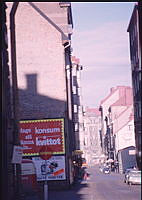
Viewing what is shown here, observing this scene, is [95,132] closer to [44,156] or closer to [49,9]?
[49,9]

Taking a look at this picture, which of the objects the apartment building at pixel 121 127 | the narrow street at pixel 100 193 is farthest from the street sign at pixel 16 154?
the apartment building at pixel 121 127

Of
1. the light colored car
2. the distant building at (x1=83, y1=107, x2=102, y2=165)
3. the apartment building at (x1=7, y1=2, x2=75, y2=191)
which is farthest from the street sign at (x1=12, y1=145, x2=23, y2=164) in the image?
the distant building at (x1=83, y1=107, x2=102, y2=165)

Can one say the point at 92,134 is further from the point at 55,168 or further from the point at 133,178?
the point at 55,168

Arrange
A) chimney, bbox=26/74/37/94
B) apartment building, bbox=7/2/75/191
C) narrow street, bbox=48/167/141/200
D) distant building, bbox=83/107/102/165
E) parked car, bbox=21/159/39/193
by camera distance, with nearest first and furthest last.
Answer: narrow street, bbox=48/167/141/200 < parked car, bbox=21/159/39/193 < apartment building, bbox=7/2/75/191 < chimney, bbox=26/74/37/94 < distant building, bbox=83/107/102/165

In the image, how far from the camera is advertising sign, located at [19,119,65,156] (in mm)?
36562

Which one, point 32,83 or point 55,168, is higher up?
point 32,83

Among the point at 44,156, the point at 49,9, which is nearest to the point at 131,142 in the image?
the point at 49,9

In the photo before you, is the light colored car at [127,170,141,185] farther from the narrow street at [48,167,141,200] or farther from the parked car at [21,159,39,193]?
the parked car at [21,159,39,193]

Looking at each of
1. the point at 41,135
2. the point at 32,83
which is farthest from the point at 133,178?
the point at 32,83

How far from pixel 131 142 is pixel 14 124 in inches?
2572

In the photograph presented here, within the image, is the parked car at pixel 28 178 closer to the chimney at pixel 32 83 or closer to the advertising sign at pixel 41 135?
the advertising sign at pixel 41 135

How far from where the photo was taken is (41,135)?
121 feet

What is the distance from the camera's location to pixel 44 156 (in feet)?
66.5

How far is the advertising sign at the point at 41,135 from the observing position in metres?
36.6
